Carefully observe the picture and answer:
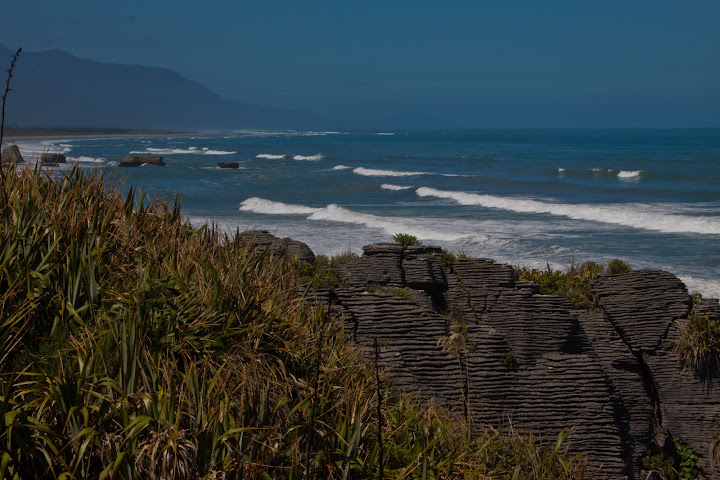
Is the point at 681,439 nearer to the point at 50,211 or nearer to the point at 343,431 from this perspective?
the point at 343,431

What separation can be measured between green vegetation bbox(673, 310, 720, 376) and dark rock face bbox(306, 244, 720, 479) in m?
0.14

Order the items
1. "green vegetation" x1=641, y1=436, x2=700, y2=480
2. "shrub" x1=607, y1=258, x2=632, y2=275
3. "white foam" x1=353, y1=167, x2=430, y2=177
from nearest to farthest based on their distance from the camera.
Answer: "green vegetation" x1=641, y1=436, x2=700, y2=480 < "shrub" x1=607, y1=258, x2=632, y2=275 < "white foam" x1=353, y1=167, x2=430, y2=177

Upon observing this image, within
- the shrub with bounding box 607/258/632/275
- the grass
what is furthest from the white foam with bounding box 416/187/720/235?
the grass

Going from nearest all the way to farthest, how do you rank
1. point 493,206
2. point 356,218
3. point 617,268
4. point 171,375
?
point 171,375 → point 617,268 → point 356,218 → point 493,206

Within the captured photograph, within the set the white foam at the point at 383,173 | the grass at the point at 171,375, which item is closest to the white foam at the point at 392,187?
the white foam at the point at 383,173

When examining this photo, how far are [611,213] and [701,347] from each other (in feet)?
75.6

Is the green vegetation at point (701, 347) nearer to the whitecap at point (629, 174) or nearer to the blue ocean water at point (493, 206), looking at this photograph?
the blue ocean water at point (493, 206)

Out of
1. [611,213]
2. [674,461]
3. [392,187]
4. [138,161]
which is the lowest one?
[674,461]

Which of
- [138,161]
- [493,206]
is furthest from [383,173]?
[493,206]

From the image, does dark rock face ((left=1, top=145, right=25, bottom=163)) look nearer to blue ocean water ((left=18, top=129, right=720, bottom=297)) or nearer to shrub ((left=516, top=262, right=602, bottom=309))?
blue ocean water ((left=18, top=129, right=720, bottom=297))

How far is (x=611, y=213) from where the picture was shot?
98.3ft

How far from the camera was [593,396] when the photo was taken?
7.46 metres

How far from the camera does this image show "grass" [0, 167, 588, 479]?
373cm

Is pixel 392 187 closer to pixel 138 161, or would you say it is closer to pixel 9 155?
pixel 138 161
